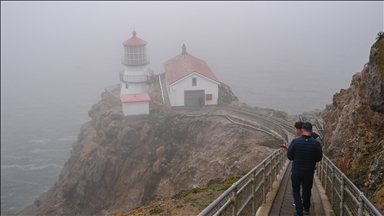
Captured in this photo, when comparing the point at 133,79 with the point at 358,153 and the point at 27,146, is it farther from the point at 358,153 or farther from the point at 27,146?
the point at 358,153

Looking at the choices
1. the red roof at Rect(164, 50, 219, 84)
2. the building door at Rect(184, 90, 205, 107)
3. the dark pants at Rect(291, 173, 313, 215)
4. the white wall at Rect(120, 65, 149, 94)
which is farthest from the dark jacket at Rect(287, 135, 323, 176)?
the white wall at Rect(120, 65, 149, 94)

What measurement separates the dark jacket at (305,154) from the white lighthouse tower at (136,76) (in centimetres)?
3120

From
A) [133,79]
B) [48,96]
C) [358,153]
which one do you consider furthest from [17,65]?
[358,153]

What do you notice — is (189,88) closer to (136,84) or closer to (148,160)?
(136,84)

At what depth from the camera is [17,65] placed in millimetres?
160000

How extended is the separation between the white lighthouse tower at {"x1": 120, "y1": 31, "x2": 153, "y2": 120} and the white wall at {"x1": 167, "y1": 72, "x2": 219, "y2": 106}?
292 cm

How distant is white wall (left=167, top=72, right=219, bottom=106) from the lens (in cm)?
3753

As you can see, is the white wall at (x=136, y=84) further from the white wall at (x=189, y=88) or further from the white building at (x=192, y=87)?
the white wall at (x=189, y=88)

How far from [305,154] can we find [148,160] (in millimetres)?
25578

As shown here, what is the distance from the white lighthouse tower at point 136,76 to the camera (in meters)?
37.9

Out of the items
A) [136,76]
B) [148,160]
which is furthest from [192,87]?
[148,160]

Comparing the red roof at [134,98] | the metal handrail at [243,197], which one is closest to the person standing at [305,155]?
the metal handrail at [243,197]

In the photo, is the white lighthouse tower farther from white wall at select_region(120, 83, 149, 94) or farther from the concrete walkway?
the concrete walkway

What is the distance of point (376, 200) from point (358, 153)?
9.91 ft
